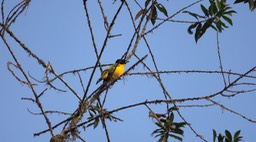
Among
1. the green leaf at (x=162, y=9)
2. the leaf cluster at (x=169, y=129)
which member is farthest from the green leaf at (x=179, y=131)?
the green leaf at (x=162, y=9)

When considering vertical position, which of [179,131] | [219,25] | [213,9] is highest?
[213,9]

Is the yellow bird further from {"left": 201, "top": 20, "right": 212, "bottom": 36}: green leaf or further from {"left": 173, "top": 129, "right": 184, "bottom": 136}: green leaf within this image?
{"left": 201, "top": 20, "right": 212, "bottom": 36}: green leaf

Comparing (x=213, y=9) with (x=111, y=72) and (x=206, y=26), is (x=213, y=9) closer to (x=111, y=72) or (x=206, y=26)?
(x=206, y=26)

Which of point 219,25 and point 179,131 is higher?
point 219,25

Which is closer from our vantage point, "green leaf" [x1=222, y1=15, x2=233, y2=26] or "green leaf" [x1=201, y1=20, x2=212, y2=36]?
"green leaf" [x1=201, y1=20, x2=212, y2=36]

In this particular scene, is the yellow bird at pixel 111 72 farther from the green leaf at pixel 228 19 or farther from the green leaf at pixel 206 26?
the green leaf at pixel 228 19

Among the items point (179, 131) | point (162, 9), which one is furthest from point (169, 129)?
point (162, 9)

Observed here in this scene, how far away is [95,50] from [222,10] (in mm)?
1346

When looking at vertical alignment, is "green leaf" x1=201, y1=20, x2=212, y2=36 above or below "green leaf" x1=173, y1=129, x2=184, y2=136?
above

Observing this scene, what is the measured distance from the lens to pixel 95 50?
1983 millimetres

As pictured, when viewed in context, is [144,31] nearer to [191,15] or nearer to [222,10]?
[191,15]

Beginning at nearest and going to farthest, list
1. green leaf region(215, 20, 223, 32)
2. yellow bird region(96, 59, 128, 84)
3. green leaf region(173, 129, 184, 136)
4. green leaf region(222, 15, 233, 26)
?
yellow bird region(96, 59, 128, 84)
green leaf region(173, 129, 184, 136)
green leaf region(215, 20, 223, 32)
green leaf region(222, 15, 233, 26)

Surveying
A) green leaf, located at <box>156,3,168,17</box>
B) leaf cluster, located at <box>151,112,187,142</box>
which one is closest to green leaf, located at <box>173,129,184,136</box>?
leaf cluster, located at <box>151,112,187,142</box>

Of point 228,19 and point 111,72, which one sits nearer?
point 111,72
